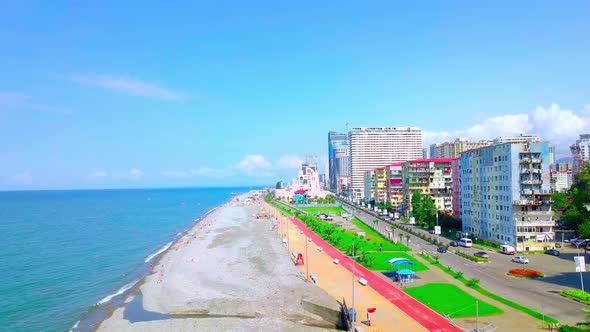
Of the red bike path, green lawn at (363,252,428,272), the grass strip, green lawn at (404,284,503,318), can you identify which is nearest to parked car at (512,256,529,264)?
the grass strip

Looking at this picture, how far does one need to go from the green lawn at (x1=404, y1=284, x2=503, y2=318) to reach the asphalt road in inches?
127

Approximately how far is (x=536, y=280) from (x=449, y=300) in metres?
12.2

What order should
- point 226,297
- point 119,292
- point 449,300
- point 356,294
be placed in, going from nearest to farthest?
point 449,300
point 356,294
point 226,297
point 119,292

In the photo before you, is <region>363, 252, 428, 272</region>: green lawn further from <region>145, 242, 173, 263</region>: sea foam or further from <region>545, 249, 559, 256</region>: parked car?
<region>145, 242, 173, 263</region>: sea foam

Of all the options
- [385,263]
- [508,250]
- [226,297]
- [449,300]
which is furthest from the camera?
[508,250]

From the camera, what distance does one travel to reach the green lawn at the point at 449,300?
31188 mm

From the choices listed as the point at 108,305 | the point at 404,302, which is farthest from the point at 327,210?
the point at 404,302

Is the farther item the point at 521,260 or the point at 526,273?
the point at 521,260

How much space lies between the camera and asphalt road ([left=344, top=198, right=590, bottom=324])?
31641 mm

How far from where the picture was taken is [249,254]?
61.7m

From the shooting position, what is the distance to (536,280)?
133 ft

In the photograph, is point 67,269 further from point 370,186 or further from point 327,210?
point 370,186

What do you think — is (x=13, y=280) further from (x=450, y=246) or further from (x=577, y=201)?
(x=577, y=201)

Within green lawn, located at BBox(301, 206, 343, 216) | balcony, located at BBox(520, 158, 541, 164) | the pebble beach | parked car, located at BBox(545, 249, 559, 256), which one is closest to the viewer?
the pebble beach
